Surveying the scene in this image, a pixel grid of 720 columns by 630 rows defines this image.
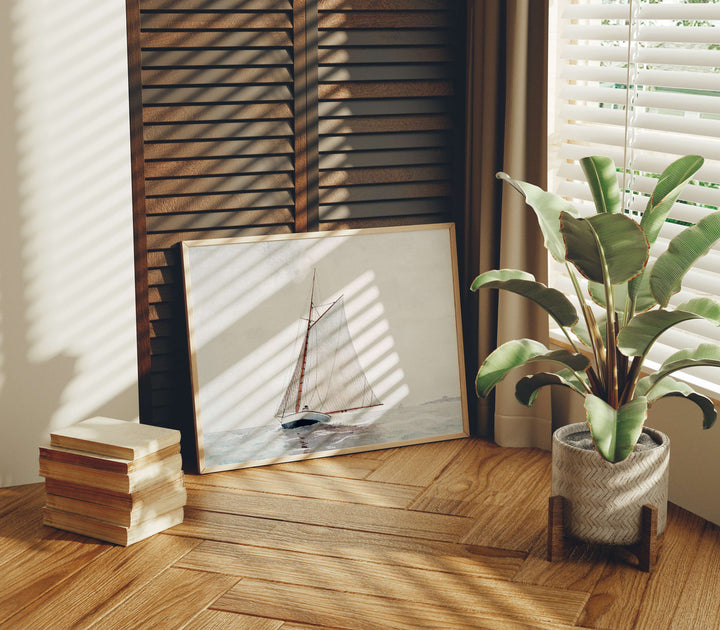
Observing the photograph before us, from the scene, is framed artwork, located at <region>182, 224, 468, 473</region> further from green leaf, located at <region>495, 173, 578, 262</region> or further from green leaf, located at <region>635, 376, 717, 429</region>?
green leaf, located at <region>635, 376, 717, 429</region>

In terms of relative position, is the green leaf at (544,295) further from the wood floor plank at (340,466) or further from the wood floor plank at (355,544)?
the wood floor plank at (340,466)

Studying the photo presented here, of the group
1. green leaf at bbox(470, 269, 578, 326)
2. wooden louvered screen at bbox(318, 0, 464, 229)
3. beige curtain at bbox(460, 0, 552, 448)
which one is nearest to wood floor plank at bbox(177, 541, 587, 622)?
green leaf at bbox(470, 269, 578, 326)

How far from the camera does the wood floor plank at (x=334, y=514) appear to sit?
2.26 meters

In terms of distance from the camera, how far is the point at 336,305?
2.71 m

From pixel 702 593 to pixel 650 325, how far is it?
580mm

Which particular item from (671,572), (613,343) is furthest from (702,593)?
(613,343)

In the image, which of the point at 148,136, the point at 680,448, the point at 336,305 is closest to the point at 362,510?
the point at 336,305

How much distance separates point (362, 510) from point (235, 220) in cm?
88

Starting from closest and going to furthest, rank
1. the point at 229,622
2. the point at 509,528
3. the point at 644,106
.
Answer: the point at 229,622, the point at 509,528, the point at 644,106

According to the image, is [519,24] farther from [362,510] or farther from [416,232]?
[362,510]

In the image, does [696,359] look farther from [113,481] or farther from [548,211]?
[113,481]

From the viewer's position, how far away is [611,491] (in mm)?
2023

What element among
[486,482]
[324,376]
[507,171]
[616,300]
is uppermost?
[507,171]

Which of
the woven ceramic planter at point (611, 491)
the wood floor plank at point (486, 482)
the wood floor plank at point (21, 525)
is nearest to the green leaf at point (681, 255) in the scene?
the woven ceramic planter at point (611, 491)
